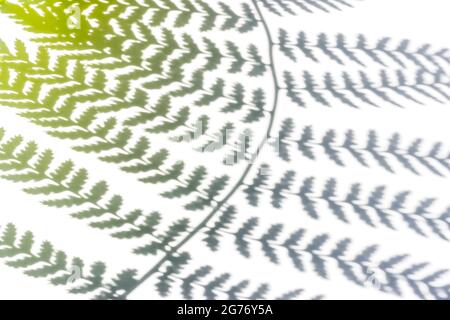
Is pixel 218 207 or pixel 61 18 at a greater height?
pixel 61 18

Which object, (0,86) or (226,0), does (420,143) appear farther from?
(0,86)

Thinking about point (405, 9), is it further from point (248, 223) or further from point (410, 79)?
point (248, 223)

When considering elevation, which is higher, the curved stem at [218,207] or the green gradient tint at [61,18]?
the green gradient tint at [61,18]

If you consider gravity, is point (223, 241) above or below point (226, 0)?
below

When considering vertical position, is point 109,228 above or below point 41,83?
below

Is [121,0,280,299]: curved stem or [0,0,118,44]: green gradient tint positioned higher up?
[0,0,118,44]: green gradient tint
